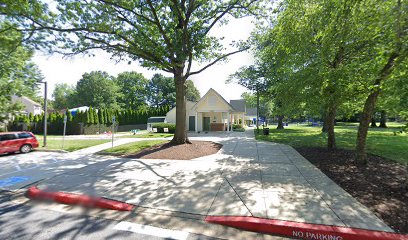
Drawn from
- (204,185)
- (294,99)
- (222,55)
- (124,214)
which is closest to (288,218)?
(204,185)

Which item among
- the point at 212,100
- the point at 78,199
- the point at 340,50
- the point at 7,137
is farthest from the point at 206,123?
the point at 78,199

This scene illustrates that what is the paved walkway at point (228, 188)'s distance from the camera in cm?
396

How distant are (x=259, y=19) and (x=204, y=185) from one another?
34.1 feet

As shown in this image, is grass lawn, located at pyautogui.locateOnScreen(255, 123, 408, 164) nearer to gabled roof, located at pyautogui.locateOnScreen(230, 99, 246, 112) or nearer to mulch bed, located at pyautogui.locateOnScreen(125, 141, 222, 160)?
mulch bed, located at pyautogui.locateOnScreen(125, 141, 222, 160)

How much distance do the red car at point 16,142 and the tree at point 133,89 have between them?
44789 millimetres

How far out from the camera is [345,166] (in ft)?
24.0

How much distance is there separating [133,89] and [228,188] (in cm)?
5743

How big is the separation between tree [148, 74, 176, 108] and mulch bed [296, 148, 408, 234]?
50.8 m

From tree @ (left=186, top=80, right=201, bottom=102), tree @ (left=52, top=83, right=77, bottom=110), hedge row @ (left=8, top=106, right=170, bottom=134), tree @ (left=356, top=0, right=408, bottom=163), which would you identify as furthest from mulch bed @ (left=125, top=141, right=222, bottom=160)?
tree @ (left=52, top=83, right=77, bottom=110)

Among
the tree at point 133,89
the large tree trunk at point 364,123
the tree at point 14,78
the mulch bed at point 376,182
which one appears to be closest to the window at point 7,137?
the tree at point 14,78

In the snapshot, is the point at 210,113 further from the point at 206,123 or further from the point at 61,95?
the point at 61,95

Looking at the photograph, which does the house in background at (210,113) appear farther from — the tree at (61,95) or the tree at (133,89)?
the tree at (61,95)

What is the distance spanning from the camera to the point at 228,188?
5328 mm

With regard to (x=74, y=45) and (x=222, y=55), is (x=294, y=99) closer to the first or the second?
(x=222, y=55)
